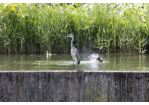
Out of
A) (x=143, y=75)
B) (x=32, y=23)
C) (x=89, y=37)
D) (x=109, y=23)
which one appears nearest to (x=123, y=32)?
(x=109, y=23)

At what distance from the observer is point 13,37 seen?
1069 centimetres

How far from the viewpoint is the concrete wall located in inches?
189

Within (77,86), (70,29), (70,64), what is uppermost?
(70,29)

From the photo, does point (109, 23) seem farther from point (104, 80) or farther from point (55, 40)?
point (104, 80)

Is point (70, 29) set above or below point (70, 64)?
above

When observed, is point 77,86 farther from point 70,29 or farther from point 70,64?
point 70,29

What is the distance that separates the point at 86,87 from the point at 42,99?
0.92 m

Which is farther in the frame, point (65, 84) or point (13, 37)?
point (13, 37)

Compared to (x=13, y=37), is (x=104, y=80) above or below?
below

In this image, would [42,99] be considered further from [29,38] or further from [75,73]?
[29,38]

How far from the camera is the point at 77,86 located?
Result: 4.86 m

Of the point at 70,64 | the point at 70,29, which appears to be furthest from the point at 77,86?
the point at 70,29

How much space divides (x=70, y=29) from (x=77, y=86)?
604 cm

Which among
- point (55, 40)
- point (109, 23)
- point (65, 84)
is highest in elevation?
point (109, 23)
